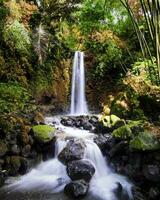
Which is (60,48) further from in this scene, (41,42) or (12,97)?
(12,97)

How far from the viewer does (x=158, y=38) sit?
1.85 meters

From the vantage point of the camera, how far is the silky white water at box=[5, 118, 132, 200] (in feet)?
20.3

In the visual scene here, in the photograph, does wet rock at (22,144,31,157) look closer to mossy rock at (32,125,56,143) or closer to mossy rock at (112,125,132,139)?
mossy rock at (32,125,56,143)

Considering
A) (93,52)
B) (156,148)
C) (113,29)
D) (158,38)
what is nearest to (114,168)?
(156,148)

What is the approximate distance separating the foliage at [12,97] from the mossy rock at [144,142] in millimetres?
3754

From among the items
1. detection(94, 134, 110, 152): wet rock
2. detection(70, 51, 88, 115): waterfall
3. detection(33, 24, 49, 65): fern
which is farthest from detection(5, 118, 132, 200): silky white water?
detection(33, 24, 49, 65): fern

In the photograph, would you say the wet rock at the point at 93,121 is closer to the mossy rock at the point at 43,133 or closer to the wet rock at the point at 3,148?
the mossy rock at the point at 43,133

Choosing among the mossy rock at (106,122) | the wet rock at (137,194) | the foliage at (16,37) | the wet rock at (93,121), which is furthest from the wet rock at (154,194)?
the foliage at (16,37)

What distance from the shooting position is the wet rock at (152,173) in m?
5.89

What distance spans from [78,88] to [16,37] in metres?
3.29

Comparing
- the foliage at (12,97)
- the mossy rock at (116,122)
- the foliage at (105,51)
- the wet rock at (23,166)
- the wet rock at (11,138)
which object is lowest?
the wet rock at (23,166)

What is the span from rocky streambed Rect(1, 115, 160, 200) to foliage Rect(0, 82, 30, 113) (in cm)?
155

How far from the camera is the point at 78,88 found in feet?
41.2

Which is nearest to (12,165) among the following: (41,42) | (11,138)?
(11,138)
